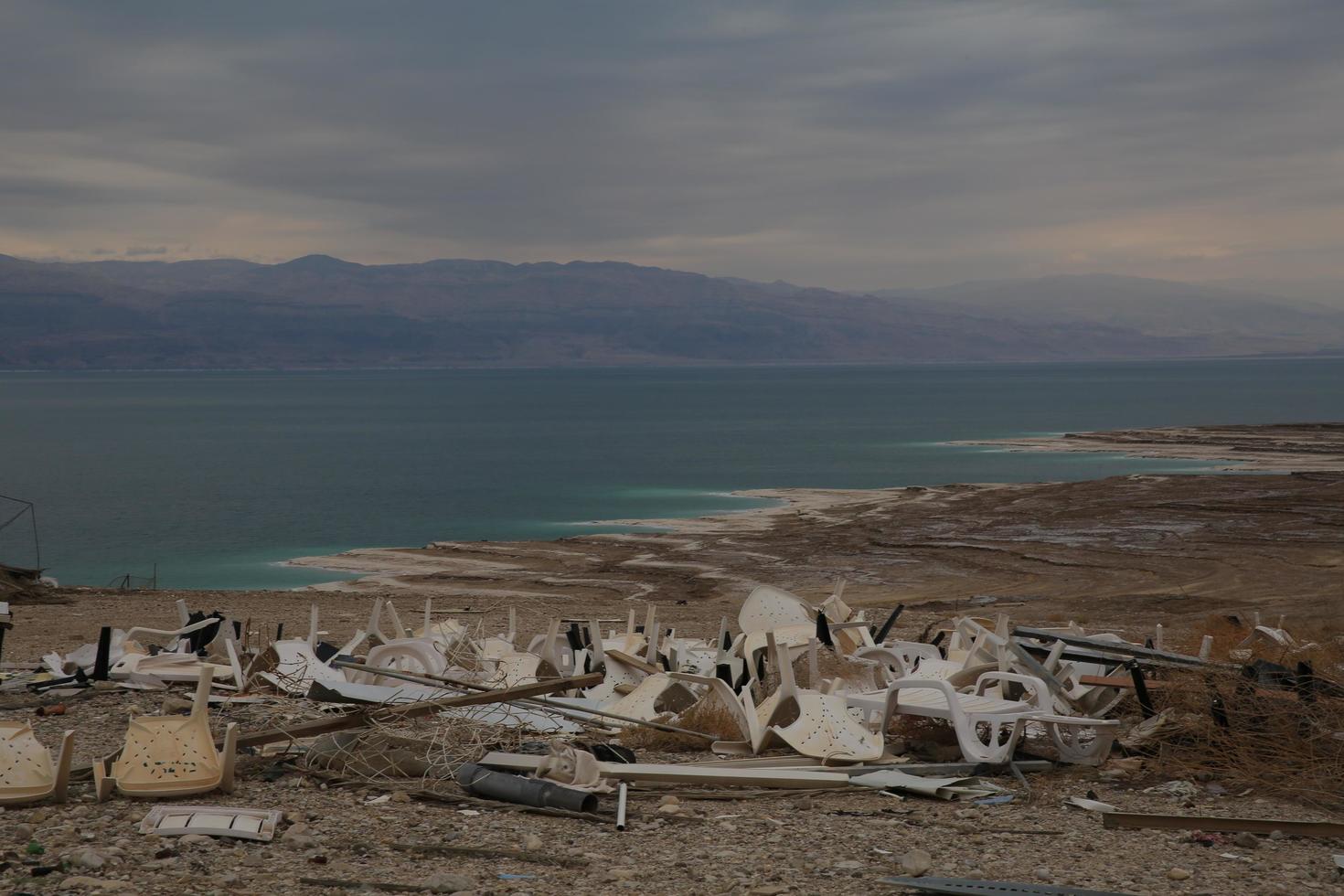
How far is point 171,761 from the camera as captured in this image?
7.27 meters

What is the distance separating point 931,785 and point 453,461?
61447 mm

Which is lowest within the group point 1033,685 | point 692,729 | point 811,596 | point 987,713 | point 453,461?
point 453,461

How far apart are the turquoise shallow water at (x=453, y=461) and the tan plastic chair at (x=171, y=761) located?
76.5ft

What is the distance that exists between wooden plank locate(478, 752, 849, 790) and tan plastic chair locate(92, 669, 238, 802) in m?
1.54

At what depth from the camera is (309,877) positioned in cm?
604

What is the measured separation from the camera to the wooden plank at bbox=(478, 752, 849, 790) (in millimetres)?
7648

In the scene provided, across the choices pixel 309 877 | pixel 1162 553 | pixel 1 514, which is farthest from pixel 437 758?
pixel 1 514

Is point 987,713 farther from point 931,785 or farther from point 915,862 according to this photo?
point 915,862

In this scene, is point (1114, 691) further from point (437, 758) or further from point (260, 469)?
point (260, 469)

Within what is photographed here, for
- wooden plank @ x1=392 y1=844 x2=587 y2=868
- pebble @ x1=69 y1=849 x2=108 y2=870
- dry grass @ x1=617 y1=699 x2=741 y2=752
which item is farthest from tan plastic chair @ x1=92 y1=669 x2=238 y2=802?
dry grass @ x1=617 y1=699 x2=741 y2=752

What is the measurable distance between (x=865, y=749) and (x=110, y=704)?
5.85m

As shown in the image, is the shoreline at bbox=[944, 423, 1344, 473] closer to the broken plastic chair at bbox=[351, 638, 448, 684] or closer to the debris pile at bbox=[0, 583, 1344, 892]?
the debris pile at bbox=[0, 583, 1344, 892]

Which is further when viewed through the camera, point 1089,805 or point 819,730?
point 819,730

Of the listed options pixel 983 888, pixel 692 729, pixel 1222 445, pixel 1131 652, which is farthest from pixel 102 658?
pixel 1222 445
